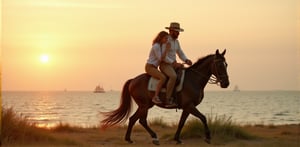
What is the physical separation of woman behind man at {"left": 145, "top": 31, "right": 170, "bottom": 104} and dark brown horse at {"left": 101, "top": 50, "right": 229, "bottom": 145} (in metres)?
0.25

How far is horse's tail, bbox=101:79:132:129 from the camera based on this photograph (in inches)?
540

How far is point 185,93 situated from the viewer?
1274 centimetres

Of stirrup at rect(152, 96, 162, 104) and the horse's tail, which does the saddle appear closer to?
stirrup at rect(152, 96, 162, 104)

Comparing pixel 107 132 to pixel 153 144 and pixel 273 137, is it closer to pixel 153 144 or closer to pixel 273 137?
pixel 153 144

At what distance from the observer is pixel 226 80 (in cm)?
1280

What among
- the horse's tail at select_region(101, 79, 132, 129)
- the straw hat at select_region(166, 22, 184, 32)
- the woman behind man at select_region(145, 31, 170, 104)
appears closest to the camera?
the woman behind man at select_region(145, 31, 170, 104)

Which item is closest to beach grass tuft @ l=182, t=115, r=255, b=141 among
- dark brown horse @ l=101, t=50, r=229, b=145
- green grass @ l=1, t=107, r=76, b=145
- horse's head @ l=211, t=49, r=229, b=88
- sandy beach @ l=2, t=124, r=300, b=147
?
sandy beach @ l=2, t=124, r=300, b=147

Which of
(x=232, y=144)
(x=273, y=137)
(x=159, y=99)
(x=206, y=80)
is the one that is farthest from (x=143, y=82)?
(x=273, y=137)

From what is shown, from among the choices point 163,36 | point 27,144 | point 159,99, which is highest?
point 163,36

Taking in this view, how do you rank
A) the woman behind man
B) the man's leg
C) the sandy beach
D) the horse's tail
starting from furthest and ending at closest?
1. the horse's tail
2. the woman behind man
3. the man's leg
4. the sandy beach

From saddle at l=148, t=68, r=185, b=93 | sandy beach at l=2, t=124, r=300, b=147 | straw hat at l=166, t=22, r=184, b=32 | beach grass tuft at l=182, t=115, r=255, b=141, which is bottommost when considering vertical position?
A: sandy beach at l=2, t=124, r=300, b=147

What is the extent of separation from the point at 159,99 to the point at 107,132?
368cm

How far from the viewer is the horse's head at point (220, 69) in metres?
12.8

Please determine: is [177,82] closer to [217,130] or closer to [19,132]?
[217,130]
